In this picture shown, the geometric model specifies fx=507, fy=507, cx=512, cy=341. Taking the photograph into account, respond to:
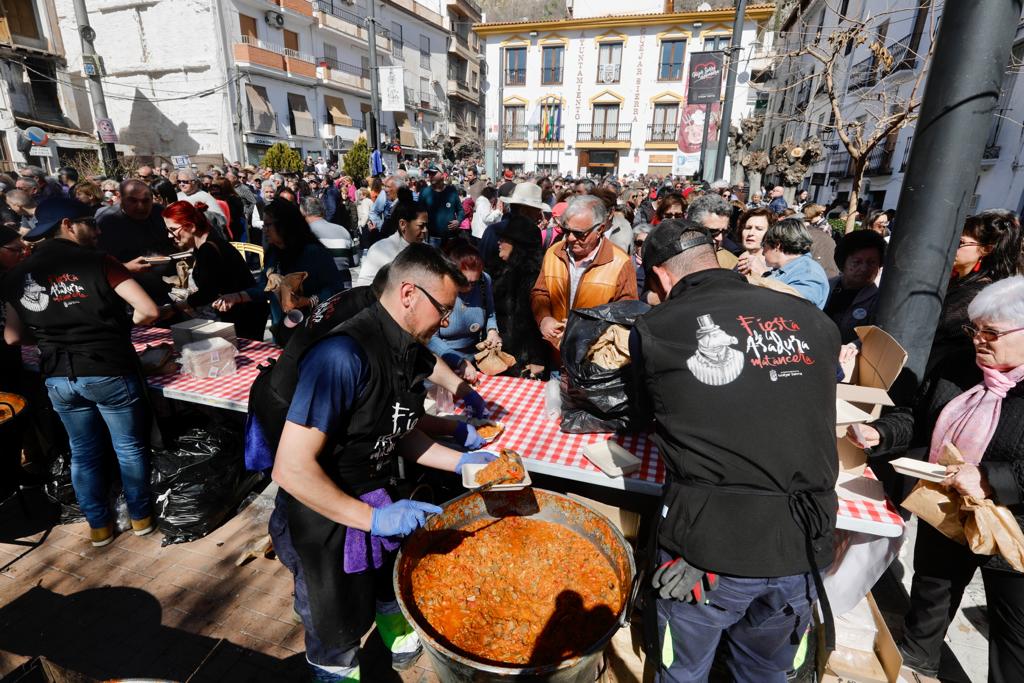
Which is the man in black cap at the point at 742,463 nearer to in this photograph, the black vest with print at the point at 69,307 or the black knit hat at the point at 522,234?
the black vest with print at the point at 69,307

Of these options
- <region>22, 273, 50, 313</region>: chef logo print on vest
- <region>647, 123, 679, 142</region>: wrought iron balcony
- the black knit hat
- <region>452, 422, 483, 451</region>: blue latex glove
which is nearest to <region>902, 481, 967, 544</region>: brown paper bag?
<region>452, 422, 483, 451</region>: blue latex glove

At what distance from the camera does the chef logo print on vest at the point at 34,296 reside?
2.89m

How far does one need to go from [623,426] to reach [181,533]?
3208mm

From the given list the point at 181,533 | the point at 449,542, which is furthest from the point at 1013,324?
the point at 181,533

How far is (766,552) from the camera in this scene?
1821 mm

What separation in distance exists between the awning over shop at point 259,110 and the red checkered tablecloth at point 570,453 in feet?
98.4

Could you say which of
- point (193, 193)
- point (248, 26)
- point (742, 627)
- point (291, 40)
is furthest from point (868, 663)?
point (291, 40)

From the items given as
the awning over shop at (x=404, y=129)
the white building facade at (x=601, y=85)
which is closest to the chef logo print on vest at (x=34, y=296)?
the white building facade at (x=601, y=85)

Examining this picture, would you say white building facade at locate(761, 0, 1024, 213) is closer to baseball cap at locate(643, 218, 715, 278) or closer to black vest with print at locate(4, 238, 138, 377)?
baseball cap at locate(643, 218, 715, 278)

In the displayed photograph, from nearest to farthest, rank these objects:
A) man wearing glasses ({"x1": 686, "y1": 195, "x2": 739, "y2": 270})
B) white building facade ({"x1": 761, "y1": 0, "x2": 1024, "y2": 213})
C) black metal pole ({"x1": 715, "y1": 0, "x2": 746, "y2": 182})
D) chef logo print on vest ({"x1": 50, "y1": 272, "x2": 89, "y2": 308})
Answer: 1. chef logo print on vest ({"x1": 50, "y1": 272, "x2": 89, "y2": 308})
2. man wearing glasses ({"x1": 686, "y1": 195, "x2": 739, "y2": 270})
3. white building facade ({"x1": 761, "y1": 0, "x2": 1024, "y2": 213})
4. black metal pole ({"x1": 715, "y1": 0, "x2": 746, "y2": 182})

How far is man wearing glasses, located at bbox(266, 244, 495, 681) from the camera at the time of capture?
6.07 ft

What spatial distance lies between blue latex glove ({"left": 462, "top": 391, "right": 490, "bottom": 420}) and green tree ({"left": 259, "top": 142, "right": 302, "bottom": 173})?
2204 cm

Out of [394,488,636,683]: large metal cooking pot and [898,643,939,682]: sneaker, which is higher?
[394,488,636,683]: large metal cooking pot

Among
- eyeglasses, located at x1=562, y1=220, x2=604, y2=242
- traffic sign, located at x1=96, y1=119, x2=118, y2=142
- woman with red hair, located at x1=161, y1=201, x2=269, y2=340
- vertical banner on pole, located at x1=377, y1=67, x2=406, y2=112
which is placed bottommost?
woman with red hair, located at x1=161, y1=201, x2=269, y2=340
